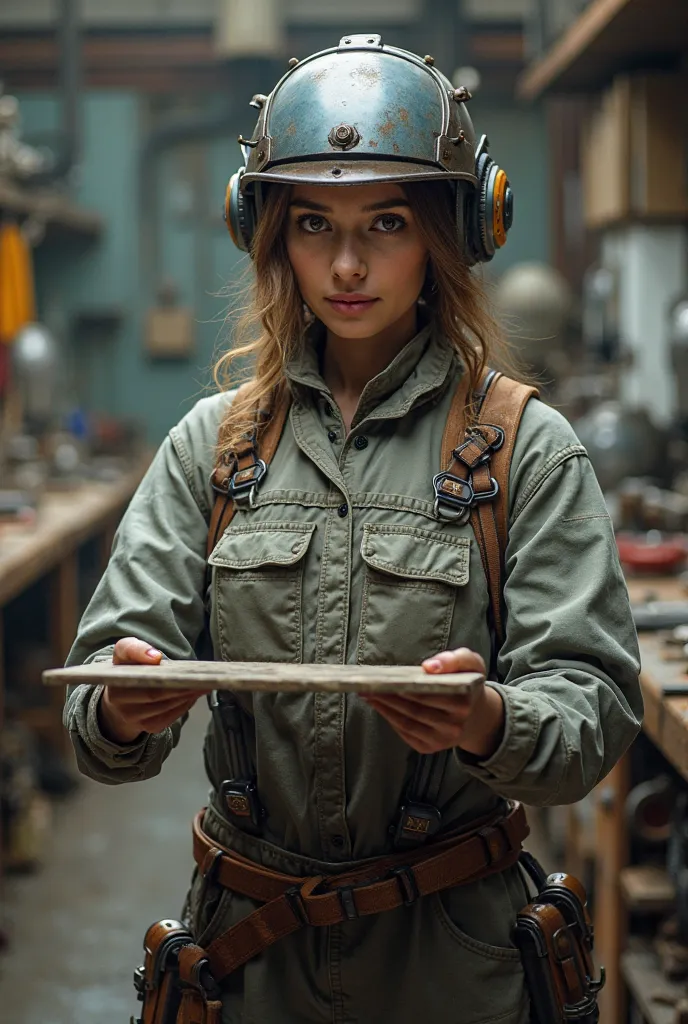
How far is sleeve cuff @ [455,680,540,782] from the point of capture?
1604 millimetres

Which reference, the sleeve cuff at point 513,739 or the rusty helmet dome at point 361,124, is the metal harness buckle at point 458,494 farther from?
the rusty helmet dome at point 361,124

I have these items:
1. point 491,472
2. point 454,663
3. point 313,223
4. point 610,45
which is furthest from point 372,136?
point 610,45

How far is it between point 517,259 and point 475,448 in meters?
7.04

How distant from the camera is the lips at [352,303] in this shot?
185cm

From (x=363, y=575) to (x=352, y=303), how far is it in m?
0.35

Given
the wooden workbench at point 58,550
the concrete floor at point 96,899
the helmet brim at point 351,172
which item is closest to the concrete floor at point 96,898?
the concrete floor at point 96,899

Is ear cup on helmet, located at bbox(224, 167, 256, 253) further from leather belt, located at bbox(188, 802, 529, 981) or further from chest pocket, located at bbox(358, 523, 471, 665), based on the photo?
leather belt, located at bbox(188, 802, 529, 981)

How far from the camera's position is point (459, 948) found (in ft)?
5.99

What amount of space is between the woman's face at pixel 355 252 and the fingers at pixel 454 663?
519 millimetres

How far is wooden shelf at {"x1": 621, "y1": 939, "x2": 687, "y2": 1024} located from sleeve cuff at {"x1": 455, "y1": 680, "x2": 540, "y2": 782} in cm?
138

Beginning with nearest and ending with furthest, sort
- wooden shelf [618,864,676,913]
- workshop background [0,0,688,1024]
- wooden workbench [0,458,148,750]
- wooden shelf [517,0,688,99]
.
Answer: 1. wooden shelf [618,864,676,913]
2. workshop background [0,0,688,1024]
3. wooden shelf [517,0,688,99]
4. wooden workbench [0,458,148,750]

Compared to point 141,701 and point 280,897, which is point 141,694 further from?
point 280,897

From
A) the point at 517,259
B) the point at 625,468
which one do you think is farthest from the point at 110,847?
the point at 517,259

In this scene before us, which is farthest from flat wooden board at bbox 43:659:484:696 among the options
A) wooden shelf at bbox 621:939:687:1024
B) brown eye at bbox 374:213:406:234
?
wooden shelf at bbox 621:939:687:1024
